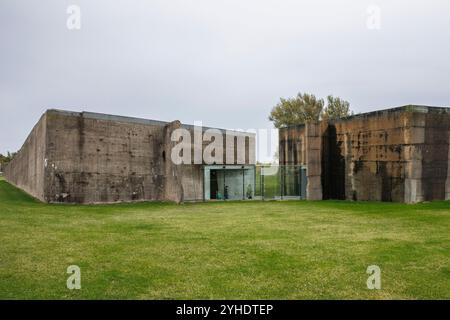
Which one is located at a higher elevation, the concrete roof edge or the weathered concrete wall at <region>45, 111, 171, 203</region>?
the concrete roof edge

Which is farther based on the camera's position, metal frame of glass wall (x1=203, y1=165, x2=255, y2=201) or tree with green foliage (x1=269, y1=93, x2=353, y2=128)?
tree with green foliage (x1=269, y1=93, x2=353, y2=128)

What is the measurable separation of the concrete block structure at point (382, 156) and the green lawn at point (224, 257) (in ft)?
27.8

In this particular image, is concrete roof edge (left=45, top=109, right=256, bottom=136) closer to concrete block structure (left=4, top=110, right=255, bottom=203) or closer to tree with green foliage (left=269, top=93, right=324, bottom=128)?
concrete block structure (left=4, top=110, right=255, bottom=203)

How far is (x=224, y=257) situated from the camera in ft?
30.5

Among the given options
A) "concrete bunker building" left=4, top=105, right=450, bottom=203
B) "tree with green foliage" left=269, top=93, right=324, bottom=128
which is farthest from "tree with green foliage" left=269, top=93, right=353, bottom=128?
"concrete bunker building" left=4, top=105, right=450, bottom=203

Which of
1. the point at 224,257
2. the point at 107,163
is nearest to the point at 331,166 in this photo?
the point at 107,163

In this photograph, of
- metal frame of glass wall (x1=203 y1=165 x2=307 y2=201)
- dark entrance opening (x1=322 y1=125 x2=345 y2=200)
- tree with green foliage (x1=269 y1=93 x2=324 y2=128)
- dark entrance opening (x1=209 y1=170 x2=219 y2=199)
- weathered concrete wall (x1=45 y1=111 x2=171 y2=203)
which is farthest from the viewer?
tree with green foliage (x1=269 y1=93 x2=324 y2=128)

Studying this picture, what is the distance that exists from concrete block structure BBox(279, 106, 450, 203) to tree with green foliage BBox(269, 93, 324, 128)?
32.2 meters

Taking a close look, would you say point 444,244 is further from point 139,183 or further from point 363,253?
point 139,183

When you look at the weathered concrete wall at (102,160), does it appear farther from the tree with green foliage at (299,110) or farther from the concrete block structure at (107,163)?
the tree with green foliage at (299,110)

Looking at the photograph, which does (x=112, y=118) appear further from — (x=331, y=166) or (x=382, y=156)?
(x=382, y=156)

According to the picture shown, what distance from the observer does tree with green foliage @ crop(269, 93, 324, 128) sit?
2463 inches

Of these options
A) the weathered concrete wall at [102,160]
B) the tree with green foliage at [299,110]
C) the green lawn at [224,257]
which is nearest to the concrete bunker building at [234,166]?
the weathered concrete wall at [102,160]

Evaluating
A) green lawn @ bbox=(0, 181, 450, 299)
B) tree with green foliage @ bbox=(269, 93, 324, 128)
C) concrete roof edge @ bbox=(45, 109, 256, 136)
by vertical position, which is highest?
tree with green foliage @ bbox=(269, 93, 324, 128)
